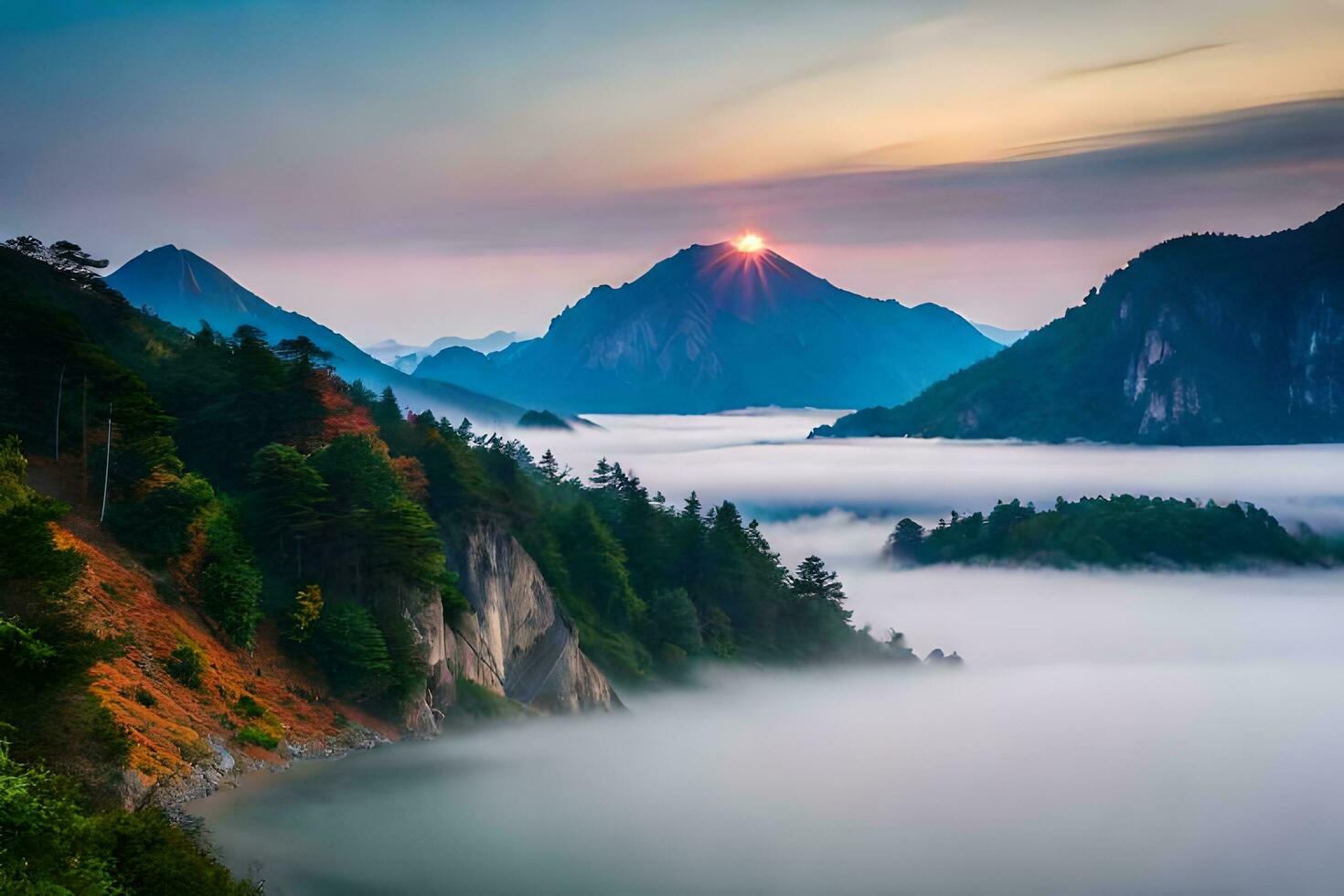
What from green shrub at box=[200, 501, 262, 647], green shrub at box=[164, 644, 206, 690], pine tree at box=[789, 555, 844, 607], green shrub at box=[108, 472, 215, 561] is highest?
green shrub at box=[108, 472, 215, 561]

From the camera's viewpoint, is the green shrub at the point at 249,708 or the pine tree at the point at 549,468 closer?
the green shrub at the point at 249,708

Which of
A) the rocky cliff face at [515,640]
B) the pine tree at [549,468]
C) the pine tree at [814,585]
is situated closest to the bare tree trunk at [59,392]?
the rocky cliff face at [515,640]

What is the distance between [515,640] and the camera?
67.6m

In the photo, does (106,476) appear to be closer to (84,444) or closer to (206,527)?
(84,444)

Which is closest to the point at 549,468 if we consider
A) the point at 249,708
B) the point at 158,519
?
the point at 158,519

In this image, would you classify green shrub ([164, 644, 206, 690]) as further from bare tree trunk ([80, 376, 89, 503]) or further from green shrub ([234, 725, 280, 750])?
bare tree trunk ([80, 376, 89, 503])

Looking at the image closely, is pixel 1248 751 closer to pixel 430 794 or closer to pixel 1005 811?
pixel 1005 811

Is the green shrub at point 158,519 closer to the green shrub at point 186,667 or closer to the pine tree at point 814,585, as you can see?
the green shrub at point 186,667

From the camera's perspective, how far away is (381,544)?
179ft

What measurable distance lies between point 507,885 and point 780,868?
13.1 metres

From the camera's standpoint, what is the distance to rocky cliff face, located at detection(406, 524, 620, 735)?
200 ft

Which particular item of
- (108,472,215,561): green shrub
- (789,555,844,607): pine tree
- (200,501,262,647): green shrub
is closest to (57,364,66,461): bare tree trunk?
(108,472,215,561): green shrub

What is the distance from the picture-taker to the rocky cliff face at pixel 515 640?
2399 inches

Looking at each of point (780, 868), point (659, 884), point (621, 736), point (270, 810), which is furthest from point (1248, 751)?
point (270, 810)
